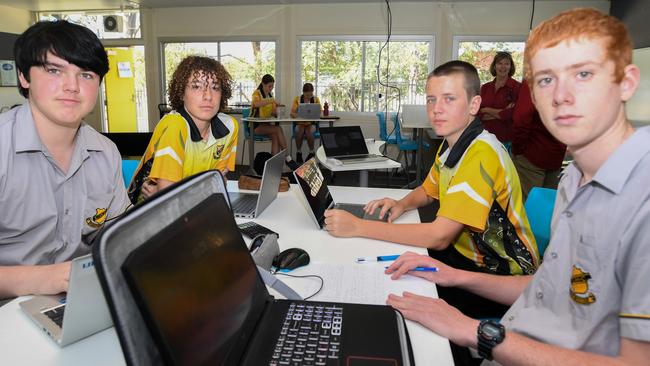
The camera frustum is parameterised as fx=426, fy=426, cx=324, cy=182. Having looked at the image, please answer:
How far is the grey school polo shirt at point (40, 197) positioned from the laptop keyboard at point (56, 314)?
1.19ft

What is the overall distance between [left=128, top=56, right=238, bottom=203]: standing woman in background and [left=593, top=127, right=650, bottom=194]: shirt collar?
4.98ft

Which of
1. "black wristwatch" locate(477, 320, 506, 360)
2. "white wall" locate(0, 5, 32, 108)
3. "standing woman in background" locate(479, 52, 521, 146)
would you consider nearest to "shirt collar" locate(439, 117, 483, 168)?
"black wristwatch" locate(477, 320, 506, 360)

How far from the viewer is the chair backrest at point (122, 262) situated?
0.47 m

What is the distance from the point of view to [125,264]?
49 centimetres

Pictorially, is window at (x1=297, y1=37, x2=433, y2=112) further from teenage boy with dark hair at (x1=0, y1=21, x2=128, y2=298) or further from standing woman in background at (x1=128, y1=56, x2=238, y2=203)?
teenage boy with dark hair at (x1=0, y1=21, x2=128, y2=298)

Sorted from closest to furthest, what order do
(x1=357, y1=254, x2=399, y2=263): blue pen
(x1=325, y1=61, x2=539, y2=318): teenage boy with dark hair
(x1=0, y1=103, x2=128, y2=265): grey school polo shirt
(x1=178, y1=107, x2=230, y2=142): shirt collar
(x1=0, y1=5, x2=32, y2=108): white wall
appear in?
(x1=0, y1=103, x2=128, y2=265): grey school polo shirt < (x1=357, y1=254, x2=399, y2=263): blue pen < (x1=325, y1=61, x2=539, y2=318): teenage boy with dark hair < (x1=178, y1=107, x2=230, y2=142): shirt collar < (x1=0, y1=5, x2=32, y2=108): white wall

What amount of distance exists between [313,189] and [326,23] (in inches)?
248

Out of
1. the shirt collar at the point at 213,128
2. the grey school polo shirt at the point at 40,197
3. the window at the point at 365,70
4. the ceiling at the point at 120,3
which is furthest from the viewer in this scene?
the window at the point at 365,70

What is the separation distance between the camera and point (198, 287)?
0.62 m

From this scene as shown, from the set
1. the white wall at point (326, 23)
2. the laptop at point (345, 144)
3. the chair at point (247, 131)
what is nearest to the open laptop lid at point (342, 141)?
the laptop at point (345, 144)

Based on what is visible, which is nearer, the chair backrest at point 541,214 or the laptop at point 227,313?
the laptop at point 227,313

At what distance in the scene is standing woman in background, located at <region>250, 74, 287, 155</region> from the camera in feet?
22.8

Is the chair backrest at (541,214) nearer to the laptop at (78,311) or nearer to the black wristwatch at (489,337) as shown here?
the black wristwatch at (489,337)

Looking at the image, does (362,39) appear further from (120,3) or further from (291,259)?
(291,259)
